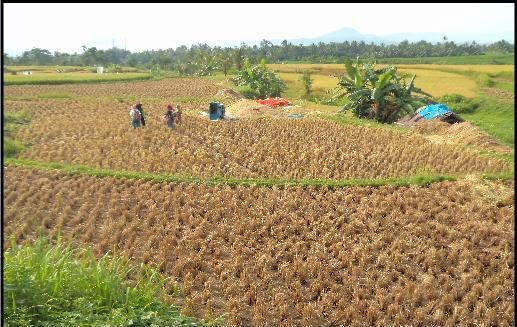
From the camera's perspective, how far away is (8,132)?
13914 millimetres

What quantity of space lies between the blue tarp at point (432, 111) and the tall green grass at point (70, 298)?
43.2ft

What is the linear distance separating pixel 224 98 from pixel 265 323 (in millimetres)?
19614

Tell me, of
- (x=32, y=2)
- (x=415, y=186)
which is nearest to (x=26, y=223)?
(x=32, y=2)

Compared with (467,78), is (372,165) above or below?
below

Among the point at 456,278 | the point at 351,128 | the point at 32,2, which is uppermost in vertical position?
the point at 32,2

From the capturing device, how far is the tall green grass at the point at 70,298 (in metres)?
3.77

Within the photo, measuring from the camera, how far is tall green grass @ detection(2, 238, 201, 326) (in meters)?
3.77

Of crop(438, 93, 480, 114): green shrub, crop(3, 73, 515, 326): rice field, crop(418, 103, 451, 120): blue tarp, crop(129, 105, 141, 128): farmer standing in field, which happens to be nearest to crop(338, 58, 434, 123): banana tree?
crop(418, 103, 451, 120): blue tarp

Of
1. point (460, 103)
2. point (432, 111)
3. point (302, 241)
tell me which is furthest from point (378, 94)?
point (302, 241)

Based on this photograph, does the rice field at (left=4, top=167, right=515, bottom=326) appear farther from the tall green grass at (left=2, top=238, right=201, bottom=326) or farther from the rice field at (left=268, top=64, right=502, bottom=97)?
the rice field at (left=268, top=64, right=502, bottom=97)

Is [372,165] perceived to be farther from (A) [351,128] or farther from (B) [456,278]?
(B) [456,278]

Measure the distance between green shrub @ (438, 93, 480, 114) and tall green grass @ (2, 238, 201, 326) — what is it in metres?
21.1

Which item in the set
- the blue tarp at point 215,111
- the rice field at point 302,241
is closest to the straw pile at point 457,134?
the rice field at point 302,241

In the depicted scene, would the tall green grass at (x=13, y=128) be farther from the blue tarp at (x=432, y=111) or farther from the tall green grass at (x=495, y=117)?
the tall green grass at (x=495, y=117)
